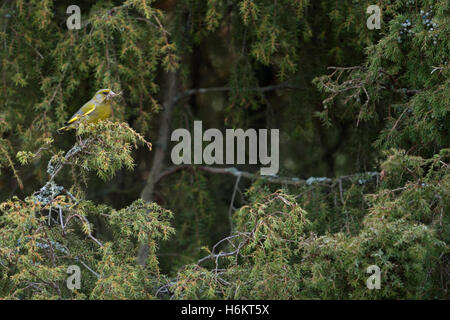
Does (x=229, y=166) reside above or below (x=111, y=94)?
below

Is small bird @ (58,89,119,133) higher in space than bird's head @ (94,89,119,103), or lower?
lower

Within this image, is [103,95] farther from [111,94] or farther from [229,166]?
[229,166]

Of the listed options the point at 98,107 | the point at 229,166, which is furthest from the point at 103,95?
the point at 229,166

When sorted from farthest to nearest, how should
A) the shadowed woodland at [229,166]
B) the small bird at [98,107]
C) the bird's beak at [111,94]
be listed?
the small bird at [98,107]
the bird's beak at [111,94]
the shadowed woodland at [229,166]

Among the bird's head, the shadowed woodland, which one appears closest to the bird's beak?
the bird's head

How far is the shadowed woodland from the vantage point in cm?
279

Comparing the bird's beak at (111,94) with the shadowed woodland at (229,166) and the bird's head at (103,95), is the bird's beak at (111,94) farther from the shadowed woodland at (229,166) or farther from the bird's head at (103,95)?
the shadowed woodland at (229,166)

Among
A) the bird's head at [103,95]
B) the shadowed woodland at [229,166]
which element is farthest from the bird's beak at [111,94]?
the shadowed woodland at [229,166]

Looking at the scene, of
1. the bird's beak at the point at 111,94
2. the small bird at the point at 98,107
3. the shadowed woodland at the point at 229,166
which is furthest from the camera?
the small bird at the point at 98,107

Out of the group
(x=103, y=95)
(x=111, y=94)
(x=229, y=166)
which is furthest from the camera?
(x=229, y=166)

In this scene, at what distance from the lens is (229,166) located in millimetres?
6223

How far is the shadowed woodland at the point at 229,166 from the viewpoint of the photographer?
2.79 metres

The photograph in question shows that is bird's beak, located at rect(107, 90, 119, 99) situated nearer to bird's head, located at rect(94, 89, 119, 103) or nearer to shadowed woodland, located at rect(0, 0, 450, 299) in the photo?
bird's head, located at rect(94, 89, 119, 103)
